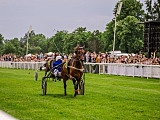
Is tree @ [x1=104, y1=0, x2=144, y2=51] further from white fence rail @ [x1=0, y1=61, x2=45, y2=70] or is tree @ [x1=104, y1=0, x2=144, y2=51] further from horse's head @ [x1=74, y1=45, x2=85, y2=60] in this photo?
horse's head @ [x1=74, y1=45, x2=85, y2=60]

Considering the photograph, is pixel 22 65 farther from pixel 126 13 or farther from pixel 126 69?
pixel 126 13

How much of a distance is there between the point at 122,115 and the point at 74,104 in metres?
2.43

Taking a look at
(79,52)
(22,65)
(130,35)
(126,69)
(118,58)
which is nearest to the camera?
(79,52)

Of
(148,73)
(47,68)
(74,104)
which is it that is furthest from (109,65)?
(74,104)

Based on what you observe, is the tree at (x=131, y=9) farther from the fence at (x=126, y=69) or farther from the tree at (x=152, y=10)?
the fence at (x=126, y=69)

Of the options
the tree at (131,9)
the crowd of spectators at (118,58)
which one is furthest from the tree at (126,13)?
the crowd of spectators at (118,58)

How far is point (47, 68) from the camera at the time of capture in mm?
23516

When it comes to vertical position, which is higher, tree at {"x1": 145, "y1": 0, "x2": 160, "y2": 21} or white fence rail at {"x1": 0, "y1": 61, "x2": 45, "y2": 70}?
tree at {"x1": 145, "y1": 0, "x2": 160, "y2": 21}

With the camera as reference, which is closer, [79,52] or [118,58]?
[79,52]

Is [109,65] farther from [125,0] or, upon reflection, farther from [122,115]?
[125,0]

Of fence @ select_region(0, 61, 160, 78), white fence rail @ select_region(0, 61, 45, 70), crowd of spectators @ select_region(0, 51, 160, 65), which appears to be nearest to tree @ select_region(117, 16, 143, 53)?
white fence rail @ select_region(0, 61, 45, 70)

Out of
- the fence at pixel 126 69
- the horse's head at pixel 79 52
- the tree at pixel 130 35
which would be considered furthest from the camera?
the tree at pixel 130 35

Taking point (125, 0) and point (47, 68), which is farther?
point (125, 0)

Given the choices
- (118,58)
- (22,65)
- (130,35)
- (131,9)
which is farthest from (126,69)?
(131,9)
